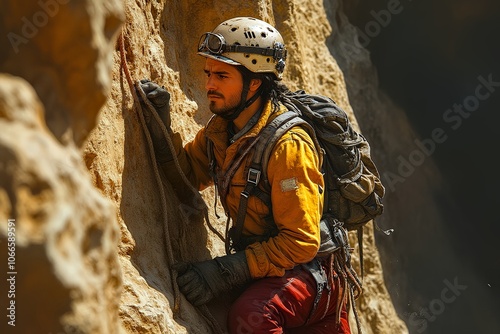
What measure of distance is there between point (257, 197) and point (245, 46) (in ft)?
3.06

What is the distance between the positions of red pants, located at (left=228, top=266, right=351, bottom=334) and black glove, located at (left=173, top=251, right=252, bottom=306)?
0.14m

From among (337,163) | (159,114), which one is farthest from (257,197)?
(159,114)

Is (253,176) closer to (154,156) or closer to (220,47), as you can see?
(154,156)

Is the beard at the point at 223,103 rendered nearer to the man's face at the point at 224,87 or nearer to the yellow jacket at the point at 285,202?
the man's face at the point at 224,87

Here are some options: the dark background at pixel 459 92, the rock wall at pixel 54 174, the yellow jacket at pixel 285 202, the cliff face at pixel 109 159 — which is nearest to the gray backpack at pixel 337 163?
the yellow jacket at pixel 285 202

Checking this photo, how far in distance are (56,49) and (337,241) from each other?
8.92 ft

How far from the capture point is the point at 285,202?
15.3ft

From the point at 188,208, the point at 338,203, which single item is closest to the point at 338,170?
the point at 338,203

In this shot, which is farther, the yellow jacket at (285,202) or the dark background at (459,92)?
the dark background at (459,92)

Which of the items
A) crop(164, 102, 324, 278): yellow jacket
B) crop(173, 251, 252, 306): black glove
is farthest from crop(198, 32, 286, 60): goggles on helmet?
crop(173, 251, 252, 306): black glove

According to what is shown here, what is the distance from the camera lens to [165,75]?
5465 millimetres

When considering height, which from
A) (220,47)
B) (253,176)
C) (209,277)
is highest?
(220,47)

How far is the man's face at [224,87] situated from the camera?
4953mm

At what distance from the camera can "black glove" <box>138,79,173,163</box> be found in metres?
4.88
